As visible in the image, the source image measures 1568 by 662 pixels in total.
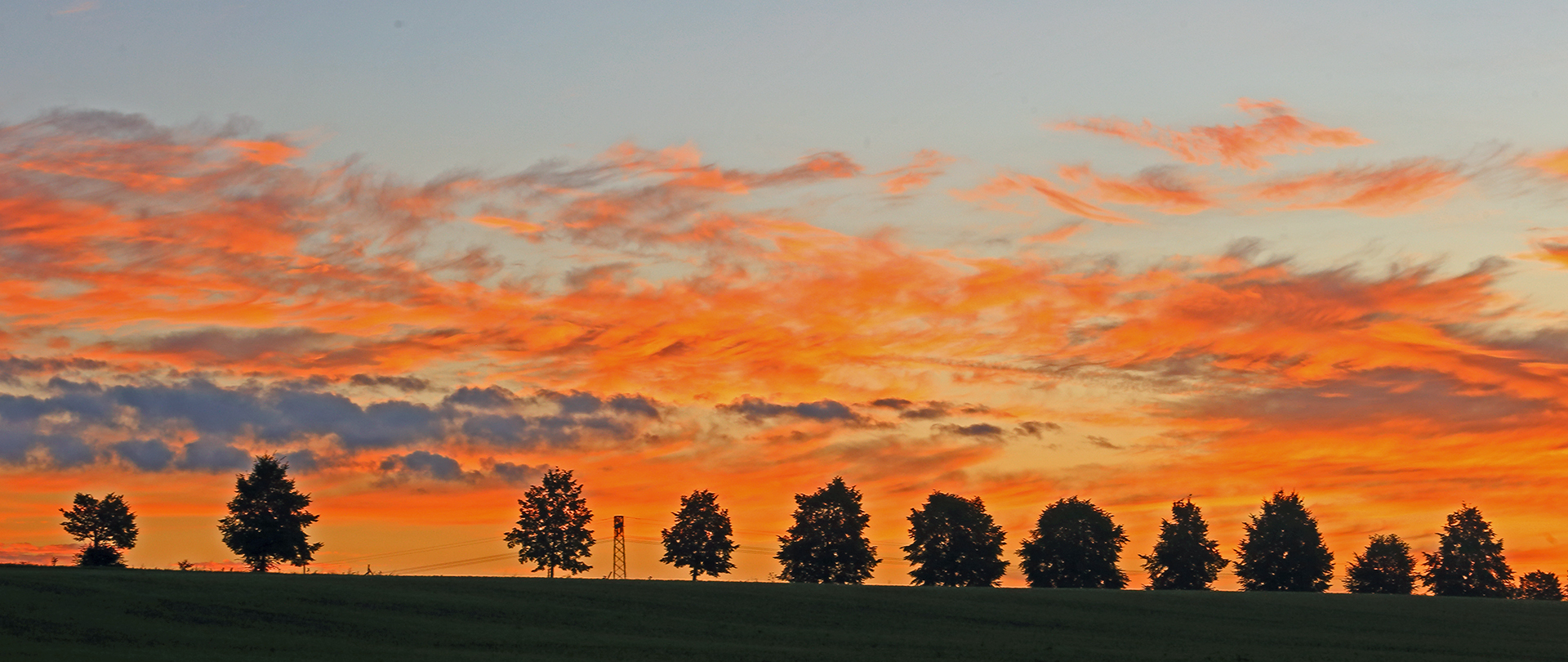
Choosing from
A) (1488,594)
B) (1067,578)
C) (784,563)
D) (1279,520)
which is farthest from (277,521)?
(1488,594)

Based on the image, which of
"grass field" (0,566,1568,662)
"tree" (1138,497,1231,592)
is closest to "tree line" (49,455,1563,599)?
"tree" (1138,497,1231,592)

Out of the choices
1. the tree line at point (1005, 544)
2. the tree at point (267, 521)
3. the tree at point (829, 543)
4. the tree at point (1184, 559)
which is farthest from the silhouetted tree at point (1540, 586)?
the tree at point (267, 521)

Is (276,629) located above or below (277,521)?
below

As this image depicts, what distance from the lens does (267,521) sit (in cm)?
11056

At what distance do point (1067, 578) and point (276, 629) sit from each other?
3899 inches

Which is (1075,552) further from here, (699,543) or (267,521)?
(267,521)

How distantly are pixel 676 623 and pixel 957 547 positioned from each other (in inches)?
2860

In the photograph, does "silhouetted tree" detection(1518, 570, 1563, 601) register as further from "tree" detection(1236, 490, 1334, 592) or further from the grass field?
the grass field

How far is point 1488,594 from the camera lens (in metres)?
152

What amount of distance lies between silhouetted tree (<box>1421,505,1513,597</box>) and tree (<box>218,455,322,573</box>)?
128305 millimetres

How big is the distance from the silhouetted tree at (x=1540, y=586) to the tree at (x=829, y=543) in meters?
96.8

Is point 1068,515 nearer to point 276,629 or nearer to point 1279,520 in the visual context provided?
point 1279,520

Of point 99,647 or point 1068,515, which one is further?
point 1068,515

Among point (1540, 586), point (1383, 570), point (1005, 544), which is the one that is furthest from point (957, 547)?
point (1540, 586)
